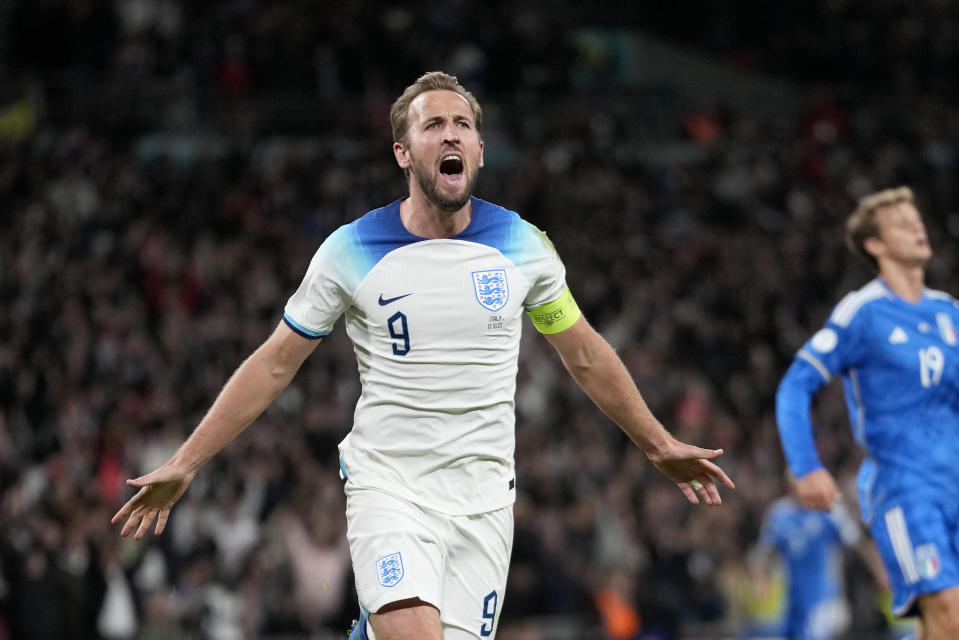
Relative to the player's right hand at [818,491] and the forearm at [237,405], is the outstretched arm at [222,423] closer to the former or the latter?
the forearm at [237,405]

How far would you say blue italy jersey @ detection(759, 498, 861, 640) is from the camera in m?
11.3

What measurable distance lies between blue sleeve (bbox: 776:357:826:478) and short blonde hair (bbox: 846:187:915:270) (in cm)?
76

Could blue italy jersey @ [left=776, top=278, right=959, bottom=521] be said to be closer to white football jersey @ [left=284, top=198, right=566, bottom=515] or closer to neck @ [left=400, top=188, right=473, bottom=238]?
white football jersey @ [left=284, top=198, right=566, bottom=515]

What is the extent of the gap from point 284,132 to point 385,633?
14.0 meters

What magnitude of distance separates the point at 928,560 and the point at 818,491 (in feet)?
1.88

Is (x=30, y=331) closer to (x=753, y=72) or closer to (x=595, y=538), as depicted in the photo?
(x=595, y=538)

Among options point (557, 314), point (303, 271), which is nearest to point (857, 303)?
point (557, 314)

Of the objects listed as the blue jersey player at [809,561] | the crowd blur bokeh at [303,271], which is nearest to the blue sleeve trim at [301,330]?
the crowd blur bokeh at [303,271]

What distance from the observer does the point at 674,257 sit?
17.7m

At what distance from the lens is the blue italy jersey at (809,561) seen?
36.9 feet

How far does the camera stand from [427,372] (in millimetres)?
5141

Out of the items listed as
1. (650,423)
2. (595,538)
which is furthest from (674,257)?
(650,423)

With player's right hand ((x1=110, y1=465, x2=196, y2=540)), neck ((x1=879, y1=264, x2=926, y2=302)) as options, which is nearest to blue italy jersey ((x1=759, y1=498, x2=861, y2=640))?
neck ((x1=879, y1=264, x2=926, y2=302))

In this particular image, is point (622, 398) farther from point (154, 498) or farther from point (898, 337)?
point (898, 337)
